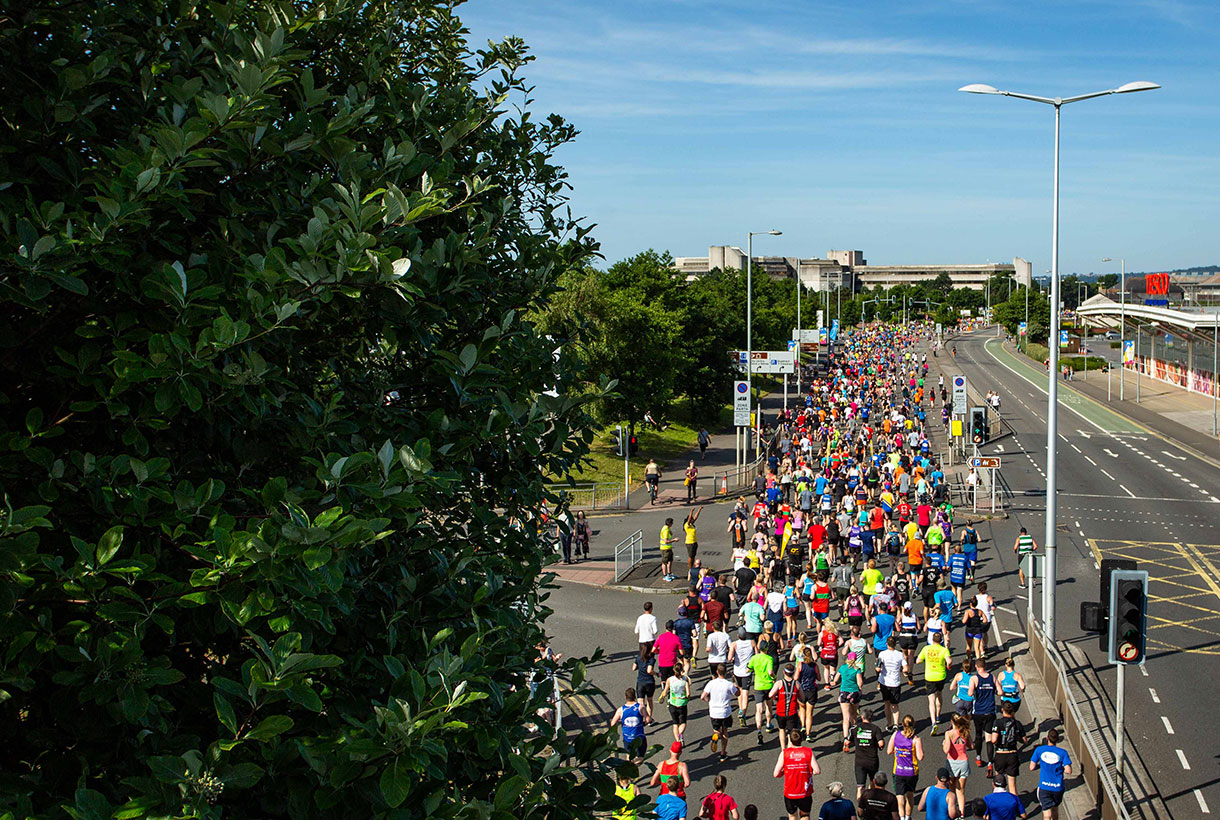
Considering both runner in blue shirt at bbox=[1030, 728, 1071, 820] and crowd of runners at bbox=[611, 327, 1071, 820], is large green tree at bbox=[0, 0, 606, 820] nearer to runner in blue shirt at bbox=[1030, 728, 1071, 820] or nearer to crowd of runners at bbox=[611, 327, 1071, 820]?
crowd of runners at bbox=[611, 327, 1071, 820]

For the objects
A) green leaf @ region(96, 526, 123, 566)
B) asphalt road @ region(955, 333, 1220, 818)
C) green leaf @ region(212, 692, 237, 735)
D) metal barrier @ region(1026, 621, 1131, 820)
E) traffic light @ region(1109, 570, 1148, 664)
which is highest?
green leaf @ region(96, 526, 123, 566)

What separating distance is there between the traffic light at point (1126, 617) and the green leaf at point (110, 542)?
39.8 ft

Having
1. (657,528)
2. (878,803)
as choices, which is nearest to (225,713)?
(878,803)

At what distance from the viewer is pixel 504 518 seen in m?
6.49

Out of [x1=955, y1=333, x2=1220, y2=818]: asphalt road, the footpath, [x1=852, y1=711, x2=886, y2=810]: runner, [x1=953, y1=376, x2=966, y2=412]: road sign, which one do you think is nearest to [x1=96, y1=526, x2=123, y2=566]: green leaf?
[x1=852, y1=711, x2=886, y2=810]: runner

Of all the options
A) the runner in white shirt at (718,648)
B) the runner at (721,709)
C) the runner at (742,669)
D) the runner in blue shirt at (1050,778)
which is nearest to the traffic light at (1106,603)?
the runner in blue shirt at (1050,778)

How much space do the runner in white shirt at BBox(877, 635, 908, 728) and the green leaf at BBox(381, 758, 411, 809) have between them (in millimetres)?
12322

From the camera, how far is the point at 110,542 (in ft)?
13.4

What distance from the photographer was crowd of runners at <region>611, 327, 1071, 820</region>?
1211 cm

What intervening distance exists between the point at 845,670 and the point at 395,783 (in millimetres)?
12205

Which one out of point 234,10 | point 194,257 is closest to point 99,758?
point 194,257

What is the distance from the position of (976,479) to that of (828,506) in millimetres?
7435

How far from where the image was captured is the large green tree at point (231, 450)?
4.06m

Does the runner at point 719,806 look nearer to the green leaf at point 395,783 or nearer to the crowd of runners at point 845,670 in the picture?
the crowd of runners at point 845,670
